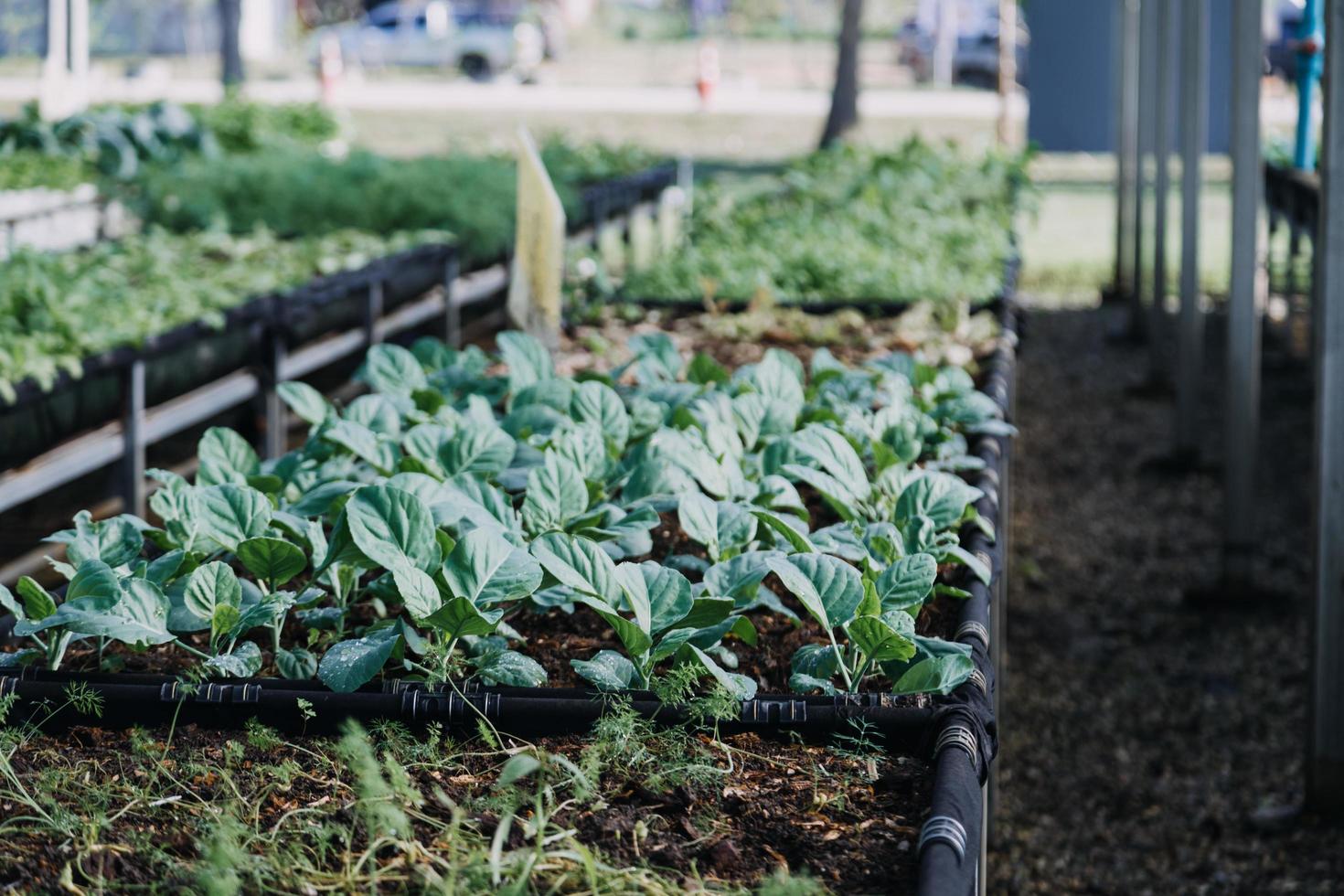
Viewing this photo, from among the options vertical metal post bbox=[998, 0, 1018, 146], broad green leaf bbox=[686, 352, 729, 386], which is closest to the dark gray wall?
vertical metal post bbox=[998, 0, 1018, 146]

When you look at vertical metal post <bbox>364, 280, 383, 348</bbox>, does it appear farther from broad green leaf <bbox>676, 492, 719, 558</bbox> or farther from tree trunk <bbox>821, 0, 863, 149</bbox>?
tree trunk <bbox>821, 0, 863, 149</bbox>

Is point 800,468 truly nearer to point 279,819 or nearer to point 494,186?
point 279,819

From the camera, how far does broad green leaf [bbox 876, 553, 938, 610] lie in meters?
1.71

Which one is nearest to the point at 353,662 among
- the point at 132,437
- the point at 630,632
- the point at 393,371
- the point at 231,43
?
the point at 630,632

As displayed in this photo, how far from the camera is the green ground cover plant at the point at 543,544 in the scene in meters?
1.64

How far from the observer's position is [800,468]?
2033 mm

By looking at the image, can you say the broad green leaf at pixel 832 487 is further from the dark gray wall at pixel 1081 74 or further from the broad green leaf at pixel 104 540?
the dark gray wall at pixel 1081 74

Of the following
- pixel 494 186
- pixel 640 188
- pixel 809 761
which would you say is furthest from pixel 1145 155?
pixel 809 761

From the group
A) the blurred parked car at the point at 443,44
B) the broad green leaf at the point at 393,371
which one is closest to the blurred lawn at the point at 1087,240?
the broad green leaf at the point at 393,371

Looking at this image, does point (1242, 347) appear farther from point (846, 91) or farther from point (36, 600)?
point (846, 91)

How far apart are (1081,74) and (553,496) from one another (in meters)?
14.9

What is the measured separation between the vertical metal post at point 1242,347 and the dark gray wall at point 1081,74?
11.6m

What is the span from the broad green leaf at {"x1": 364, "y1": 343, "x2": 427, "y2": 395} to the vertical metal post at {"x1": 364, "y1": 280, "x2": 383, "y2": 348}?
2.14m

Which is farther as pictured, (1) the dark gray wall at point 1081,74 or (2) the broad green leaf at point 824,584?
(1) the dark gray wall at point 1081,74
